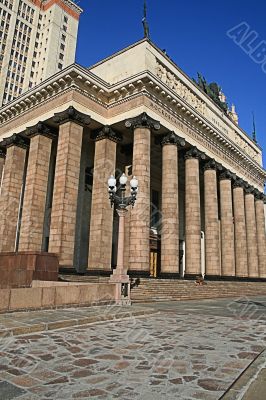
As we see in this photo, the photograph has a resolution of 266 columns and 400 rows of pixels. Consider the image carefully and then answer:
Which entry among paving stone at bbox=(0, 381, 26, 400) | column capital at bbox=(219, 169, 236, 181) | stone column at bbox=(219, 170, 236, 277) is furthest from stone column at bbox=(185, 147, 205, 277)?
paving stone at bbox=(0, 381, 26, 400)

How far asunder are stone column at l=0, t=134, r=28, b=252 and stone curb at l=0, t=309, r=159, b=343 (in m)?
14.2

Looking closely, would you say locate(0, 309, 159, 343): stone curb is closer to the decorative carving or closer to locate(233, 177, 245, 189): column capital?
the decorative carving

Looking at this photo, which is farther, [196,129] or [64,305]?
[196,129]

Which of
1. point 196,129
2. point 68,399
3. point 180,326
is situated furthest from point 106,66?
point 68,399

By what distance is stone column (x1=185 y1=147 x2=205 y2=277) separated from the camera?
21.5 m

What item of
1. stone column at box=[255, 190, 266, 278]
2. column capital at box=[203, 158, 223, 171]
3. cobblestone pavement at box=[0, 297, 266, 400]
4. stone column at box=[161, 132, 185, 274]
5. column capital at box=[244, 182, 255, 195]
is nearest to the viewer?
cobblestone pavement at box=[0, 297, 266, 400]

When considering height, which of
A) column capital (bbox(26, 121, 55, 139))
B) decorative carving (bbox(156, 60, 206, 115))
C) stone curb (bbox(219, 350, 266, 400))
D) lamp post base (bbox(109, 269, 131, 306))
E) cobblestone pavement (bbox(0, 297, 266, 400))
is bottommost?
cobblestone pavement (bbox(0, 297, 266, 400))

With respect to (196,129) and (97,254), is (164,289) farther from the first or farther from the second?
(196,129)

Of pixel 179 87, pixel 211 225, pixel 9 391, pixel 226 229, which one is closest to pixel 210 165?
pixel 211 225

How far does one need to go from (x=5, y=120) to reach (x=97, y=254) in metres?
14.1

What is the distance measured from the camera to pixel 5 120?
82.3ft

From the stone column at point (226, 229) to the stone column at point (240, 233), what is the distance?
1954mm

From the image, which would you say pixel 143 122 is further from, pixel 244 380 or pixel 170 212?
pixel 244 380

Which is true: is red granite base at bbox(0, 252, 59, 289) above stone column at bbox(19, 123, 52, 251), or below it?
below
